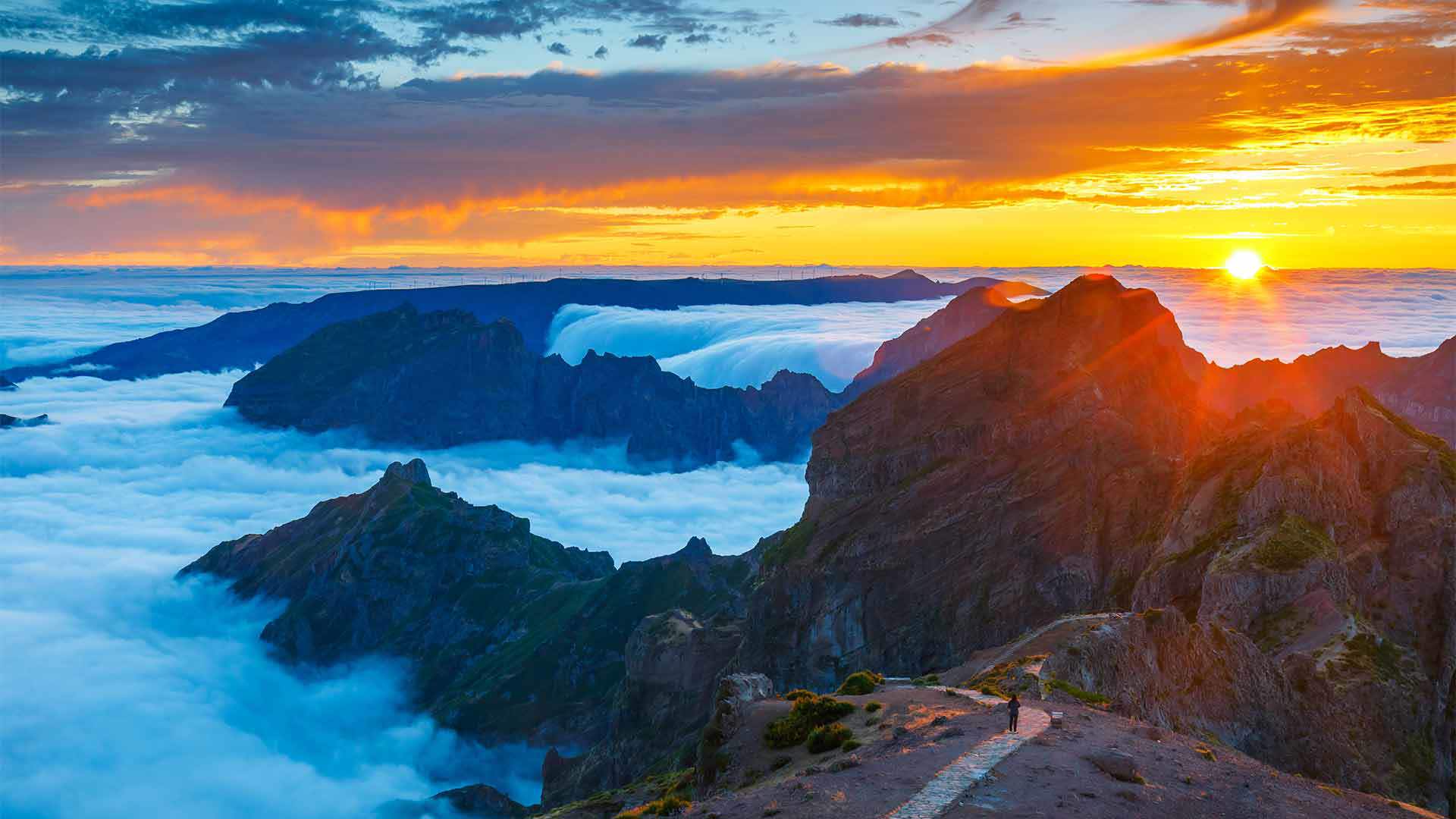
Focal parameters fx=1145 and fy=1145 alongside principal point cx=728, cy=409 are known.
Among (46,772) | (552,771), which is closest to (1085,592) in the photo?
(552,771)

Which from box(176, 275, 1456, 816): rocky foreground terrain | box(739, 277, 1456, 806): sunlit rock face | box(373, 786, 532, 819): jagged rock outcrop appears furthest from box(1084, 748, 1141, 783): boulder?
box(373, 786, 532, 819): jagged rock outcrop

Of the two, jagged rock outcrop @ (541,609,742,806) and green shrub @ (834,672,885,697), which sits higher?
green shrub @ (834,672,885,697)

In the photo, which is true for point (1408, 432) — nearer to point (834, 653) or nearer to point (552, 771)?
point (834, 653)

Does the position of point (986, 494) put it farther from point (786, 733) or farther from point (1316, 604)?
point (786, 733)

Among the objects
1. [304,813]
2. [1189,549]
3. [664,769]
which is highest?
[1189,549]

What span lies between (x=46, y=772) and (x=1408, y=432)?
21142cm

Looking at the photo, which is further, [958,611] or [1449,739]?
[958,611]

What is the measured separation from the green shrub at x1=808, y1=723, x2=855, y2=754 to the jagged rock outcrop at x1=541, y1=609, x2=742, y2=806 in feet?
242

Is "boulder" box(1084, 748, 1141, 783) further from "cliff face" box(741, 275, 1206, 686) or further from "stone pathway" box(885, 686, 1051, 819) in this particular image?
"cliff face" box(741, 275, 1206, 686)

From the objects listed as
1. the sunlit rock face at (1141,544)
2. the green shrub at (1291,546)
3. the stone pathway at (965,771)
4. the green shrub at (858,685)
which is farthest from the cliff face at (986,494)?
the stone pathway at (965,771)

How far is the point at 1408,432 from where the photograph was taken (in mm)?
89625

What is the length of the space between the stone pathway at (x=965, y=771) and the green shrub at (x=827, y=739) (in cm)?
699

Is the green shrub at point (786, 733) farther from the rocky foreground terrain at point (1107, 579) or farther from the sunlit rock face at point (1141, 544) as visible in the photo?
the sunlit rock face at point (1141, 544)

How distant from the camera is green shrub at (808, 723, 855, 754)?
51312 mm
